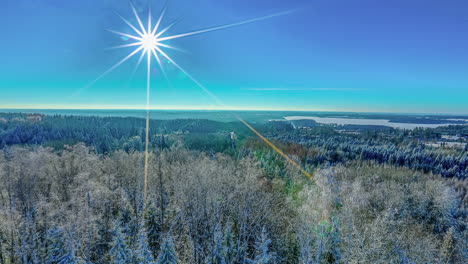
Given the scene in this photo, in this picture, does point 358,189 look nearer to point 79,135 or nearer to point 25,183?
point 25,183

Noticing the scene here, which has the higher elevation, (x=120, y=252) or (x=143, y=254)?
(x=143, y=254)

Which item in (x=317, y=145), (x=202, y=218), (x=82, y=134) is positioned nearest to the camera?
(x=202, y=218)

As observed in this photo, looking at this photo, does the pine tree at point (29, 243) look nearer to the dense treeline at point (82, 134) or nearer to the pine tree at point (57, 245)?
the pine tree at point (57, 245)

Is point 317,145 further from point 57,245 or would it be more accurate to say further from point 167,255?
point 57,245

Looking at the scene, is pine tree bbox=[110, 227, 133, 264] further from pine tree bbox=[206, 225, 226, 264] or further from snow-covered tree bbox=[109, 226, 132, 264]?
pine tree bbox=[206, 225, 226, 264]

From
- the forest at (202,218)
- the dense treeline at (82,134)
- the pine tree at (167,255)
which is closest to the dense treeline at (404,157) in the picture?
the forest at (202,218)

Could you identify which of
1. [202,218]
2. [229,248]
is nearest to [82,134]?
[202,218]

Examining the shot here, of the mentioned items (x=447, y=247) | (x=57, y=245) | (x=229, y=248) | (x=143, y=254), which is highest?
(x=143, y=254)

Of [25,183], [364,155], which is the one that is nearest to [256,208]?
[25,183]

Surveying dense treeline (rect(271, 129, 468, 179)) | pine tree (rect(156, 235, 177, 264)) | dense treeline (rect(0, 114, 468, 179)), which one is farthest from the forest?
dense treeline (rect(271, 129, 468, 179))
